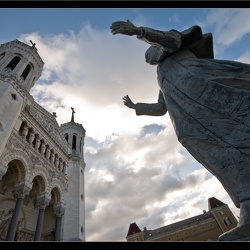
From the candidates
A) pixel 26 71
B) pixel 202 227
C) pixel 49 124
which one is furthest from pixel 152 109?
pixel 202 227

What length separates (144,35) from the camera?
266cm

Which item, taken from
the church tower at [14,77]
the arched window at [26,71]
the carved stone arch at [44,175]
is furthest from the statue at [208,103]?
the arched window at [26,71]

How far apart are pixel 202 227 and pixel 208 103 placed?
118ft

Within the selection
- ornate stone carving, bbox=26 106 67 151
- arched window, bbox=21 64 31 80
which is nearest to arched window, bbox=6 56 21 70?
arched window, bbox=21 64 31 80

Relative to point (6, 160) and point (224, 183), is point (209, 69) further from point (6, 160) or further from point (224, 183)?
point (6, 160)

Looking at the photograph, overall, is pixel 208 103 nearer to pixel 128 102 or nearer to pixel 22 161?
pixel 128 102

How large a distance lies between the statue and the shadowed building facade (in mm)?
34482

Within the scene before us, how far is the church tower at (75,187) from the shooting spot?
1844 cm

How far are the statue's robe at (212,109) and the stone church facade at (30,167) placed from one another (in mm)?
11779

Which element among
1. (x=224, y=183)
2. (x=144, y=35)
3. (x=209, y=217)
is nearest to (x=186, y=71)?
(x=144, y=35)

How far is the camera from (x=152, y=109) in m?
3.25

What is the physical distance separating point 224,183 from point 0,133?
41.7 ft

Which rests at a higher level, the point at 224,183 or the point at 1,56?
the point at 1,56
